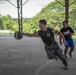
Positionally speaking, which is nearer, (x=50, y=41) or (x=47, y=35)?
(x=47, y=35)

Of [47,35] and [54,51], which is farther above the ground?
[47,35]

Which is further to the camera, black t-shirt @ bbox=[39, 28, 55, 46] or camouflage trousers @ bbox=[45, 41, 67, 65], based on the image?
camouflage trousers @ bbox=[45, 41, 67, 65]

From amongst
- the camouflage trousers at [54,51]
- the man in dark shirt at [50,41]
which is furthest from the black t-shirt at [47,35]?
the camouflage trousers at [54,51]

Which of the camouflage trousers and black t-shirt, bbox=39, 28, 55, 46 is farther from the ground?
black t-shirt, bbox=39, 28, 55, 46

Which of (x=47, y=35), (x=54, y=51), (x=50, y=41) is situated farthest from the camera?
(x=54, y=51)

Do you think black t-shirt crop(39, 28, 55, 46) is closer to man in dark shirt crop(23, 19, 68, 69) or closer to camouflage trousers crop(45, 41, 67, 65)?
man in dark shirt crop(23, 19, 68, 69)

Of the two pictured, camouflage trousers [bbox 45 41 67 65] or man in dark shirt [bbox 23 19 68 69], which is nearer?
man in dark shirt [bbox 23 19 68 69]

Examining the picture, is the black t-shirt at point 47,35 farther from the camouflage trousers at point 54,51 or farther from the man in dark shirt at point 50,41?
the camouflage trousers at point 54,51

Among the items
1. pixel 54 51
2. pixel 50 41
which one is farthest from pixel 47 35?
pixel 54 51

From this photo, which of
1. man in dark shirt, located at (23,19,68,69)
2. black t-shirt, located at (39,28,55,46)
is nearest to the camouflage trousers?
man in dark shirt, located at (23,19,68,69)

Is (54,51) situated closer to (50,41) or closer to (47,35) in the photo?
(50,41)

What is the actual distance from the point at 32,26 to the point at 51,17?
5.06 m

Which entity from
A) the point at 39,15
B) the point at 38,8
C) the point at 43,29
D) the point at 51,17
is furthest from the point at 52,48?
the point at 38,8

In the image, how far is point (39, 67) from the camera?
10.0 m
